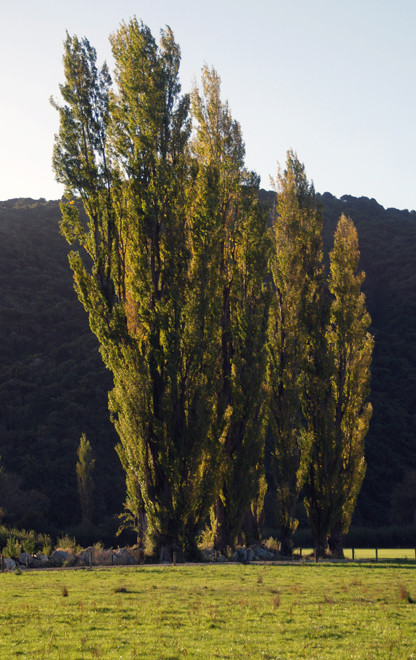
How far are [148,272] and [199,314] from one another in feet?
7.57

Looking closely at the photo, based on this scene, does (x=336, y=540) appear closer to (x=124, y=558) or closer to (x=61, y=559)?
(x=124, y=558)

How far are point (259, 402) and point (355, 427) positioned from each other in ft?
23.9

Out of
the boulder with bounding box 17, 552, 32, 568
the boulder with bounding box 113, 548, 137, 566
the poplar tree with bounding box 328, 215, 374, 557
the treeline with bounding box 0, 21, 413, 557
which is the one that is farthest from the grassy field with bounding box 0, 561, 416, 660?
the poplar tree with bounding box 328, 215, 374, 557

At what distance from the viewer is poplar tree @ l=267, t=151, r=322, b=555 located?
28.1 meters

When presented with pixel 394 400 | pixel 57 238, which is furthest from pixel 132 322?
pixel 57 238

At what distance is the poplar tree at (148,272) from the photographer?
21.4m

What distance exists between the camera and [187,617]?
10992 mm

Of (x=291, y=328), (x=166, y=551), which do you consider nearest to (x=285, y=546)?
(x=166, y=551)

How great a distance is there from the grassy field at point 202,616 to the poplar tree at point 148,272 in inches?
175

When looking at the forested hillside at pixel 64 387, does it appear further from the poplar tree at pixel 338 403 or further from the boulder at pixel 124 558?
the boulder at pixel 124 558

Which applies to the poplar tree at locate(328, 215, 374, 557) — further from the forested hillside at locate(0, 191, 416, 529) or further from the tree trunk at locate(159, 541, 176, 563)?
the forested hillside at locate(0, 191, 416, 529)

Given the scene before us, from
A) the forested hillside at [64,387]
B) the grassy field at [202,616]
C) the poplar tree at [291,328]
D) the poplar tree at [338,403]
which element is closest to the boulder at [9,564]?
the grassy field at [202,616]

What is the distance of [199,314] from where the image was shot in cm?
2281

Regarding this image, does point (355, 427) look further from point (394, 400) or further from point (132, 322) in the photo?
point (394, 400)
